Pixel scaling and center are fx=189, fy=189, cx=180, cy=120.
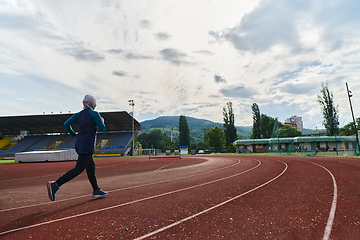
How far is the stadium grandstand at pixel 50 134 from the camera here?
46.9 metres

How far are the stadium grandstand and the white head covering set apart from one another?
43572 mm

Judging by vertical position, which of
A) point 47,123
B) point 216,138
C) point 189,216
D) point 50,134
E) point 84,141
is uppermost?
point 47,123

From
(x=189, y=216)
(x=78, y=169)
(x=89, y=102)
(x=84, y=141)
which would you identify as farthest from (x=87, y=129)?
(x=189, y=216)

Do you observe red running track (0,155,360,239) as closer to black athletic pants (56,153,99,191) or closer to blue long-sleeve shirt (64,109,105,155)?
black athletic pants (56,153,99,191)

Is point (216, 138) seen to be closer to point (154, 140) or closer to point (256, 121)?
point (256, 121)

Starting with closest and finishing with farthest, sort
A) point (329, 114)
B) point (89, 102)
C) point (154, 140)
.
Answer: point (89, 102) → point (329, 114) → point (154, 140)

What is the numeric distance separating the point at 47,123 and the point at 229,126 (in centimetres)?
5335

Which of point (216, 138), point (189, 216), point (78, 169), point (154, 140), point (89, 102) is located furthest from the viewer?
point (154, 140)

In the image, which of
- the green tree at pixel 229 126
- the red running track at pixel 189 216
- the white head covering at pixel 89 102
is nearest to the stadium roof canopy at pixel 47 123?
the green tree at pixel 229 126

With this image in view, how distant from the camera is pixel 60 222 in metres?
2.99

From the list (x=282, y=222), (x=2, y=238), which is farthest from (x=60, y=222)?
(x=282, y=222)

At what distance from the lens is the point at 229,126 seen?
62.4 metres

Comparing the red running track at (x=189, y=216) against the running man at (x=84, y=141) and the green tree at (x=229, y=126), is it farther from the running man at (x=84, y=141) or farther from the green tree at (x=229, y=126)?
the green tree at (x=229, y=126)

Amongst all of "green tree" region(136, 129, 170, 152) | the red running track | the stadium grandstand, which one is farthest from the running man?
"green tree" region(136, 129, 170, 152)
